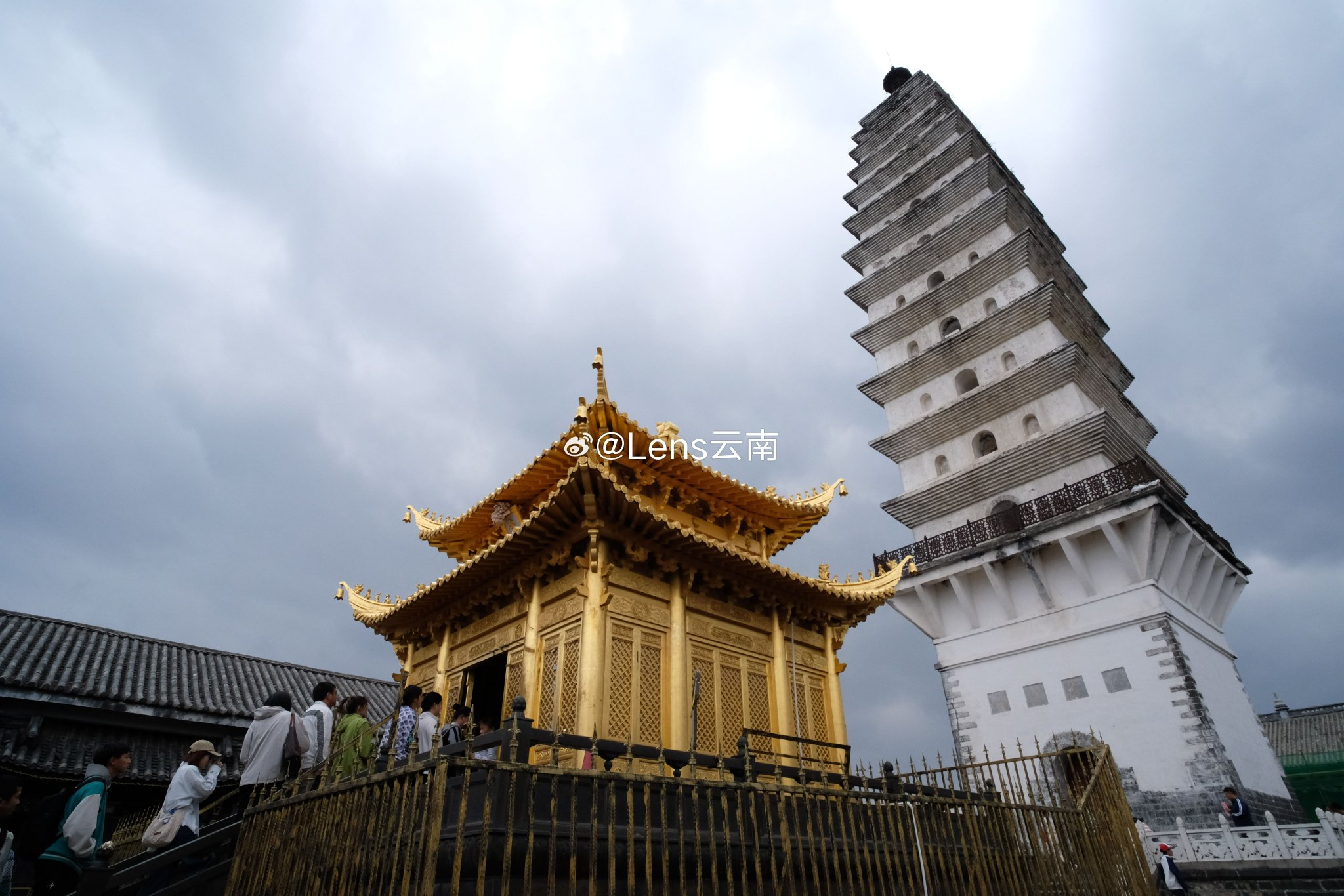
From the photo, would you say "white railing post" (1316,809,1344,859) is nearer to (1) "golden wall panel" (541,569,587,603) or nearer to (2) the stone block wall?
(2) the stone block wall

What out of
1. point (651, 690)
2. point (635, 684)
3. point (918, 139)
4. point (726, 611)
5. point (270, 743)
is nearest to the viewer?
point (270, 743)

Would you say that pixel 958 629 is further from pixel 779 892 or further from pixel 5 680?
pixel 5 680

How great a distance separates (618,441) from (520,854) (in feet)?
22.6

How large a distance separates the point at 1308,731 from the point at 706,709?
36.3 metres

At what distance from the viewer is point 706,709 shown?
419 inches

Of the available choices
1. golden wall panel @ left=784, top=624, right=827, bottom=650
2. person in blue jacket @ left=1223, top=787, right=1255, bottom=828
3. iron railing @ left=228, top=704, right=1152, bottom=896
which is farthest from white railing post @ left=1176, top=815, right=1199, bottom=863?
golden wall panel @ left=784, top=624, right=827, bottom=650

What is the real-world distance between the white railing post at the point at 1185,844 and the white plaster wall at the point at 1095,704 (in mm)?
3270

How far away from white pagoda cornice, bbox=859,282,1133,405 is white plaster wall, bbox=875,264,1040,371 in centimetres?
53

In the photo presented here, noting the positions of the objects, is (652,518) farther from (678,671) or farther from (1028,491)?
(1028,491)

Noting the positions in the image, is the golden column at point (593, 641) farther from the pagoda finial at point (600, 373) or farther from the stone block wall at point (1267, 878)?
the stone block wall at point (1267, 878)

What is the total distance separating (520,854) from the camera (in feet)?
19.4

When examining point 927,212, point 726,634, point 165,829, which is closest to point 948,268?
point 927,212

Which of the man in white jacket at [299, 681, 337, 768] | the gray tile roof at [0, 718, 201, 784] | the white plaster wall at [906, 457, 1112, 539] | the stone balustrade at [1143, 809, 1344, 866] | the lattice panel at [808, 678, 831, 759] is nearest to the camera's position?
the man in white jacket at [299, 681, 337, 768]

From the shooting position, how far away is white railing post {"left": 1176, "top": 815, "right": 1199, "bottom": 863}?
14.5m
